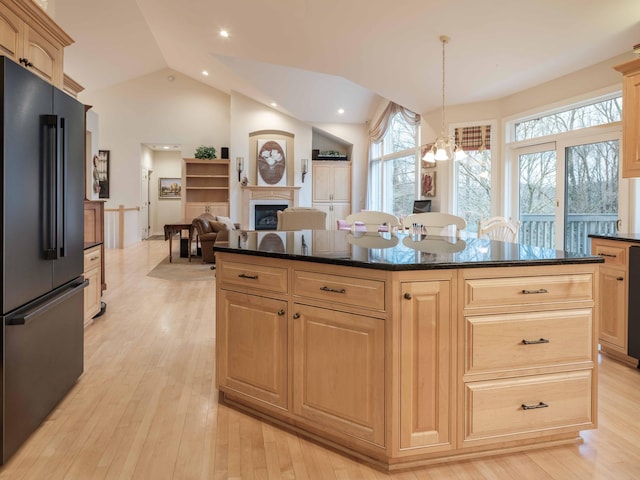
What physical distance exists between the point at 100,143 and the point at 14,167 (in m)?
9.88

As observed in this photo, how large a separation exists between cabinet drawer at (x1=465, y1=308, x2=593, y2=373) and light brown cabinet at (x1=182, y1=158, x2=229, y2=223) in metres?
9.52

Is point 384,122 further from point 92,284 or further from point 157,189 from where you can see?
point 157,189

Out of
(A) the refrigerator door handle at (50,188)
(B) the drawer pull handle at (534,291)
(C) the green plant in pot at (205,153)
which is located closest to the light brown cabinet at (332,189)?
(C) the green plant in pot at (205,153)

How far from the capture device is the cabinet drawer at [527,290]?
1700 mm

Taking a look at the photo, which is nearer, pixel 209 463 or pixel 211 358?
pixel 209 463

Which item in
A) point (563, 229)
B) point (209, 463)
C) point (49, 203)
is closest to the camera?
point (209, 463)

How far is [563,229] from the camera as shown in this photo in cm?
463

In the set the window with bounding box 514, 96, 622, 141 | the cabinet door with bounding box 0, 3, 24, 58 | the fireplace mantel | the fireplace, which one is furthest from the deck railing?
the fireplace

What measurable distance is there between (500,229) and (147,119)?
31.1 ft

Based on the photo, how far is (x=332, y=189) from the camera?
10.4 metres

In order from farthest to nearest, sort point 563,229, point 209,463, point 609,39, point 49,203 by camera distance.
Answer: point 563,229 → point 609,39 → point 49,203 → point 209,463

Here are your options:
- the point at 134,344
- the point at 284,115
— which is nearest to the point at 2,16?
the point at 134,344

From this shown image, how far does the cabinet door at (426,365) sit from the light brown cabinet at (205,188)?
31.0 ft

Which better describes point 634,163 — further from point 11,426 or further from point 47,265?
point 11,426
